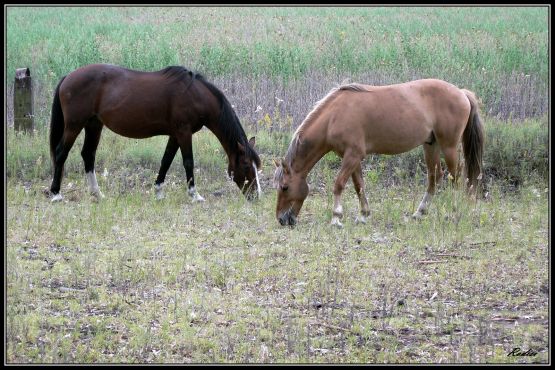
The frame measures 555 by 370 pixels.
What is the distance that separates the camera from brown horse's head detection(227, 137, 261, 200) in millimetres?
9773

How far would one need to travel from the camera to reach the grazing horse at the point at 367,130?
28.9 feet

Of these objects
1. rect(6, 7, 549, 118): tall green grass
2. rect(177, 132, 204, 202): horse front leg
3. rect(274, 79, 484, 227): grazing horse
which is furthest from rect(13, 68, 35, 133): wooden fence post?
rect(274, 79, 484, 227): grazing horse

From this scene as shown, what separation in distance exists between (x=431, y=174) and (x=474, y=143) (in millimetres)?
648

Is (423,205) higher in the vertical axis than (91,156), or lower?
lower

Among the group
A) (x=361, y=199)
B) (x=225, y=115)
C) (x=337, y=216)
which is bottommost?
(x=337, y=216)

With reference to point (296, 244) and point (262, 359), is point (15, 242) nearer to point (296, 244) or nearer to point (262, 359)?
point (296, 244)

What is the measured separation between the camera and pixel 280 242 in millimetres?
8047

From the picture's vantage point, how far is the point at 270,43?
16.9m

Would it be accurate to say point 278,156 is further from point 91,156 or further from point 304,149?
point 91,156

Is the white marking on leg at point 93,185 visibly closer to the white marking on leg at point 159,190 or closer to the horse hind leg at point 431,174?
the white marking on leg at point 159,190

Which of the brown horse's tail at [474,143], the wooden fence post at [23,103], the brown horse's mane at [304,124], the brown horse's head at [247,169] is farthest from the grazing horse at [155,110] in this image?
the brown horse's tail at [474,143]

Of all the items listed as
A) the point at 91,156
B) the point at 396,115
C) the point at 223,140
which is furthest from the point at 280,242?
the point at 91,156

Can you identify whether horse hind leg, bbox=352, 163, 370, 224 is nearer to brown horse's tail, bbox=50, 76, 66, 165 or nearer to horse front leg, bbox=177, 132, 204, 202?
horse front leg, bbox=177, 132, 204, 202

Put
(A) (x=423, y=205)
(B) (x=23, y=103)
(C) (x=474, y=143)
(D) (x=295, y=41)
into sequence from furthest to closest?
(D) (x=295, y=41) < (B) (x=23, y=103) < (C) (x=474, y=143) < (A) (x=423, y=205)
